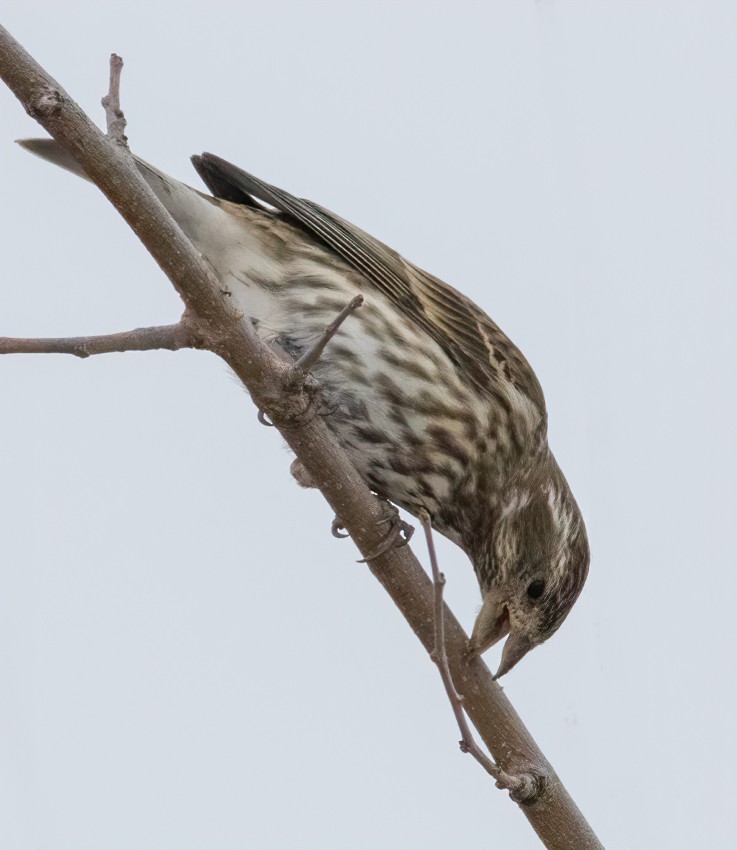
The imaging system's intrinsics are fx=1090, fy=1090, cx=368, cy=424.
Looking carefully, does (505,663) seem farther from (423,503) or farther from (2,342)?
(2,342)

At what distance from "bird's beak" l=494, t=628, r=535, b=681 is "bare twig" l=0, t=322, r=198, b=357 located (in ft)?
5.82

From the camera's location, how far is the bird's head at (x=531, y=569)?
4.27 m

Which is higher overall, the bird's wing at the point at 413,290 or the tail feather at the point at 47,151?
the tail feather at the point at 47,151

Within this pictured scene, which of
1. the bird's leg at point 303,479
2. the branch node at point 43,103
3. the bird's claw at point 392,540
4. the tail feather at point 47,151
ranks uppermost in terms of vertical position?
the tail feather at point 47,151

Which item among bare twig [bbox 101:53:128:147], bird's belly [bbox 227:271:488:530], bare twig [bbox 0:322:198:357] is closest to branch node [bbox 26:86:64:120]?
bare twig [bbox 101:53:128:147]

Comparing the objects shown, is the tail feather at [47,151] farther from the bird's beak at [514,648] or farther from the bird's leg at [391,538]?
the bird's beak at [514,648]

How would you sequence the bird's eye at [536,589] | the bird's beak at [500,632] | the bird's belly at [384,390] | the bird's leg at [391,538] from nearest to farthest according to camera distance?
the bird's leg at [391,538]
the bird's beak at [500,632]
the bird's belly at [384,390]
the bird's eye at [536,589]

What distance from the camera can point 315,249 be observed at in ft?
14.5

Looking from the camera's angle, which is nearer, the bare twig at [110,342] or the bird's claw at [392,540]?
the bare twig at [110,342]

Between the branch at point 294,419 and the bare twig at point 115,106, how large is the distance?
0.08 m

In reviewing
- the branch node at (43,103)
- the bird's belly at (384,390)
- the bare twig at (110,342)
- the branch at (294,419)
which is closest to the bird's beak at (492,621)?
the bird's belly at (384,390)

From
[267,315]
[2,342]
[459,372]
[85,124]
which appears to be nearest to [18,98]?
[85,124]

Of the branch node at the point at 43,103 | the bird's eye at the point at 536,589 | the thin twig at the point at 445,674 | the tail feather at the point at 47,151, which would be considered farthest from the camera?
the bird's eye at the point at 536,589

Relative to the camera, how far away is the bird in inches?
167
